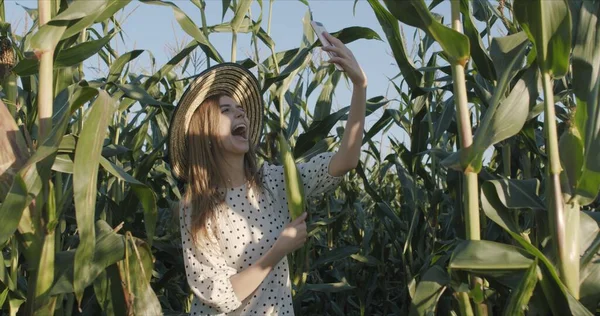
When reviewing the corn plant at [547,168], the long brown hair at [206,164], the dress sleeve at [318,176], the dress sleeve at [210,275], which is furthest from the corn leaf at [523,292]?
the long brown hair at [206,164]

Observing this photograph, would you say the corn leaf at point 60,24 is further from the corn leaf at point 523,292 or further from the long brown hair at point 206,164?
the corn leaf at point 523,292

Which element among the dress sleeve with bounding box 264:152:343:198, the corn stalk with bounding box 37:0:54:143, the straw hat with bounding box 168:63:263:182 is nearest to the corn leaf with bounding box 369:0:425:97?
the dress sleeve with bounding box 264:152:343:198

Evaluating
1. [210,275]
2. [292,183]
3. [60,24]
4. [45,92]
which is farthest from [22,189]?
[292,183]

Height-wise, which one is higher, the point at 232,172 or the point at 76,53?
the point at 76,53

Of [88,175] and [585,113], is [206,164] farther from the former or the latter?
[585,113]

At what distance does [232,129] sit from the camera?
9.72 feet

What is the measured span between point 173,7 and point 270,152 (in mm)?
1374

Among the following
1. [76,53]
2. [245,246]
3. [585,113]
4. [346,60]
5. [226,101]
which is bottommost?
[245,246]

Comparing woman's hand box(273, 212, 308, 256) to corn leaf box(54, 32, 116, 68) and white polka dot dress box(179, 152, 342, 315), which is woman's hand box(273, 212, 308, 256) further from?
corn leaf box(54, 32, 116, 68)

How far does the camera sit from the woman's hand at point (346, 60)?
2510mm

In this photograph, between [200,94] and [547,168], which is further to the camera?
[200,94]

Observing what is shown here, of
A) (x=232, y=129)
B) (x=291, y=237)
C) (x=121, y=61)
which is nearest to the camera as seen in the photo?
(x=291, y=237)

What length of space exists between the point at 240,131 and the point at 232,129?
0.07 metres

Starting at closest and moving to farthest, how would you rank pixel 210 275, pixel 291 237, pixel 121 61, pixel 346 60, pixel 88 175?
→ 1. pixel 88 175
2. pixel 346 60
3. pixel 291 237
4. pixel 210 275
5. pixel 121 61
